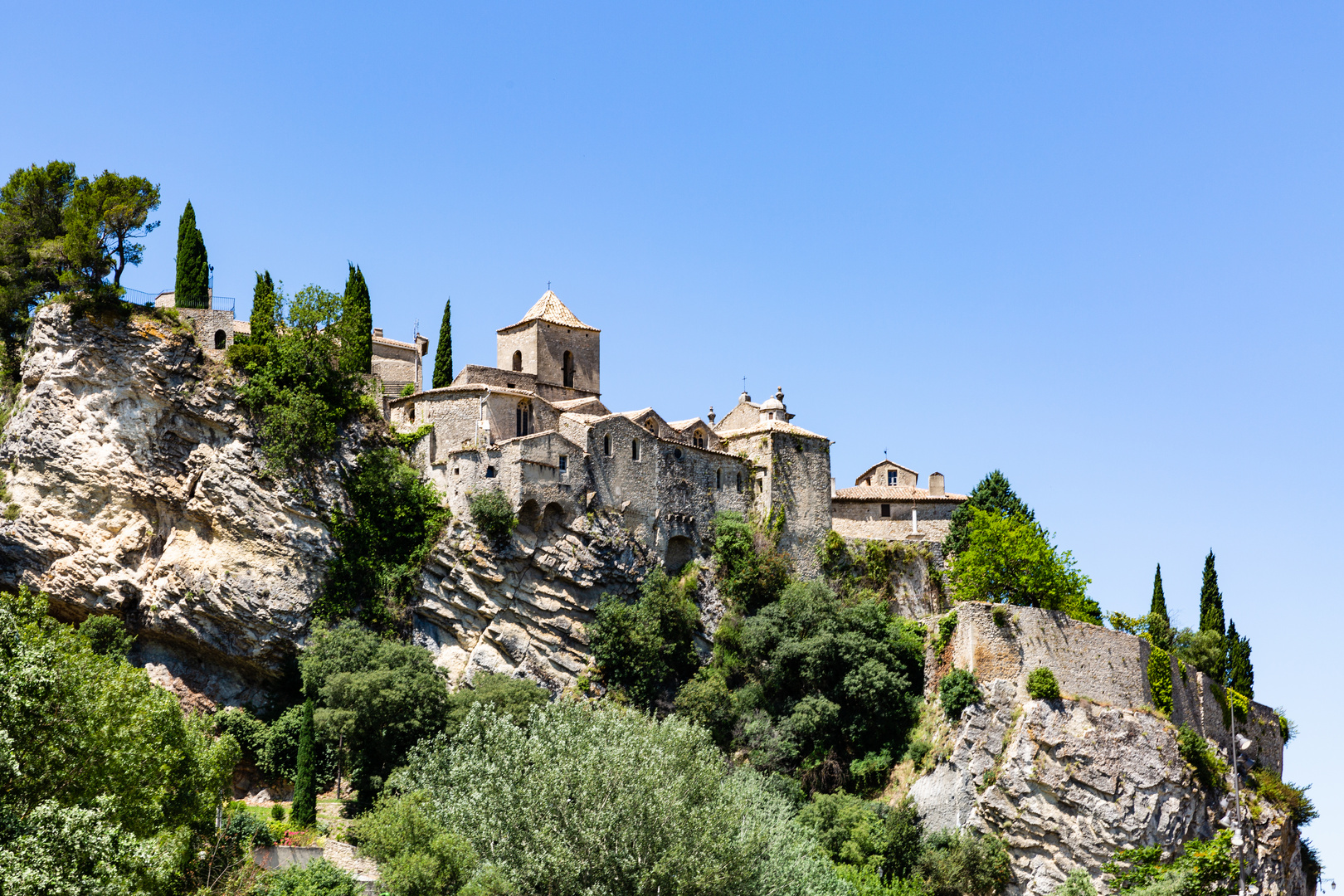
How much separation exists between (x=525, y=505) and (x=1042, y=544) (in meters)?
21.9

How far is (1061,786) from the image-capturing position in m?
54.5

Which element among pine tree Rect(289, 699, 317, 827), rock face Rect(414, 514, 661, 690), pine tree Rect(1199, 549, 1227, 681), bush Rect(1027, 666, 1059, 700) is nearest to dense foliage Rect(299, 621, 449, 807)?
pine tree Rect(289, 699, 317, 827)

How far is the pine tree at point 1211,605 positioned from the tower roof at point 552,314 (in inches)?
1227

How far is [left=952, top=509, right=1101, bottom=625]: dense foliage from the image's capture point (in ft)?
201

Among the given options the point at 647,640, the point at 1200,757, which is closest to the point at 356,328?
the point at 647,640

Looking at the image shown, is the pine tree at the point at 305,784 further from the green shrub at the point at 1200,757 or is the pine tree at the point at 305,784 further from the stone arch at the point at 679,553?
the green shrub at the point at 1200,757

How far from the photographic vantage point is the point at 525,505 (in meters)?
60.8

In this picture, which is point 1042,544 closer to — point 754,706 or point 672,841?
point 754,706

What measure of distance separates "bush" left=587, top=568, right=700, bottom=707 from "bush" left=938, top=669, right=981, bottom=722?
36.2 feet

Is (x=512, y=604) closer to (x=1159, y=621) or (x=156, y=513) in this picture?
(x=156, y=513)

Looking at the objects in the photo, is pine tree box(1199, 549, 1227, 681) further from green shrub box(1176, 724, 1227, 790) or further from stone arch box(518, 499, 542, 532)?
stone arch box(518, 499, 542, 532)

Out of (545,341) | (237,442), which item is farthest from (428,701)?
(545,341)

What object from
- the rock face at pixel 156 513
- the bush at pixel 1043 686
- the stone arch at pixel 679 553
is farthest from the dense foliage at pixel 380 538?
the bush at pixel 1043 686

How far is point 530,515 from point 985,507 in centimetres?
2202
